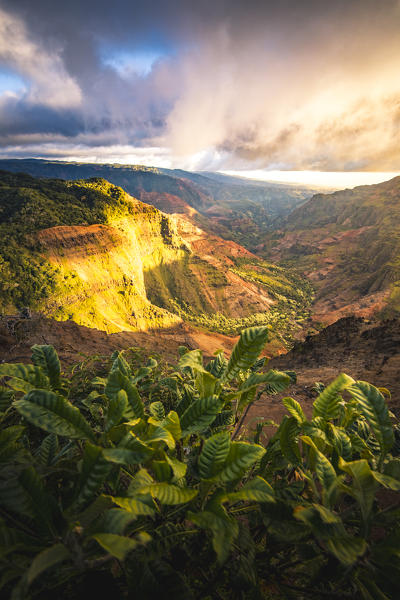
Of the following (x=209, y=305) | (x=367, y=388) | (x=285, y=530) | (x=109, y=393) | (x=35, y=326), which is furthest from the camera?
(x=209, y=305)

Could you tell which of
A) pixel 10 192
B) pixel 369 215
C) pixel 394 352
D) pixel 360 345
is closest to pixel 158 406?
pixel 394 352

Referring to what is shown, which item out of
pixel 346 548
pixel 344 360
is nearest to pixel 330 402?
pixel 346 548

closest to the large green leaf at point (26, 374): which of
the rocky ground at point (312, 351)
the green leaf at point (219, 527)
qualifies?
the green leaf at point (219, 527)

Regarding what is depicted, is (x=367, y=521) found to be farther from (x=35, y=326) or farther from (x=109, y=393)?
(x=35, y=326)

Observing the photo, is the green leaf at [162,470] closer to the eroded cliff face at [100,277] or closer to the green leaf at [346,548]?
the green leaf at [346,548]

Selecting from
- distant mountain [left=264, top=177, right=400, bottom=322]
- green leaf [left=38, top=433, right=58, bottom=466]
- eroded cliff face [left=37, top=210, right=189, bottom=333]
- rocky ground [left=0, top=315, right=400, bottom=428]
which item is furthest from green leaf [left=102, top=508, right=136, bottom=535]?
distant mountain [left=264, top=177, right=400, bottom=322]

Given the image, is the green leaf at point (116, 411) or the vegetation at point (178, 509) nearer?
the vegetation at point (178, 509)

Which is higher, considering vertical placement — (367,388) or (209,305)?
(367,388)
